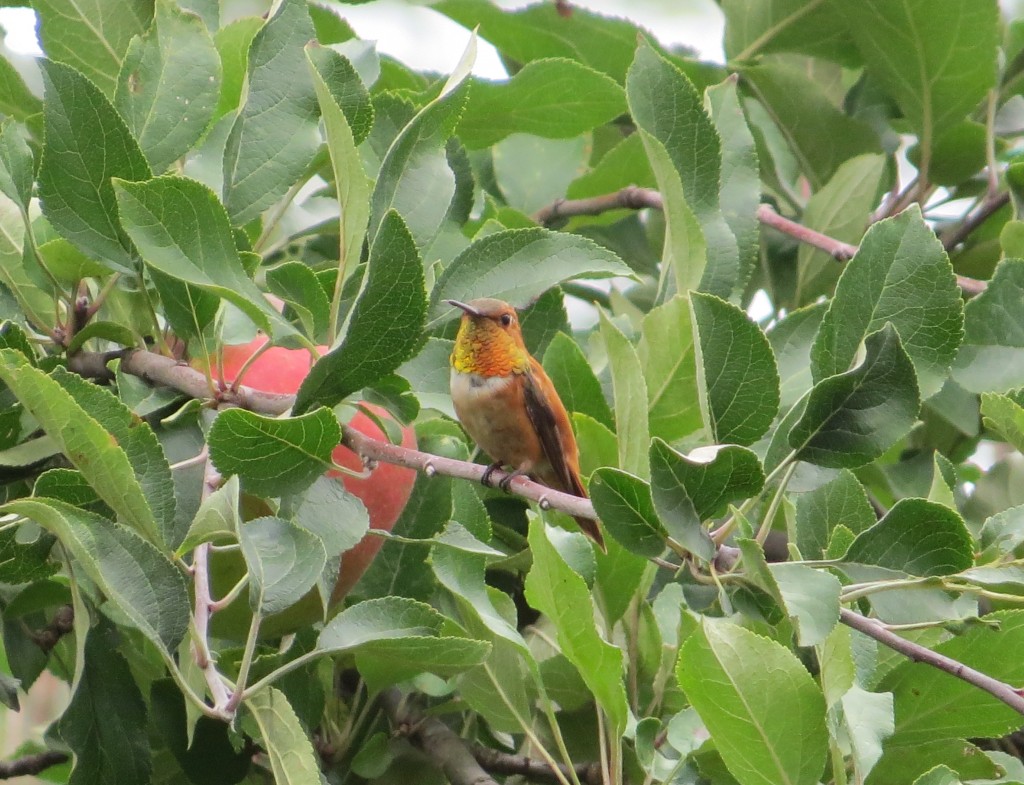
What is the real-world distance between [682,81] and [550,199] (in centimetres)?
120

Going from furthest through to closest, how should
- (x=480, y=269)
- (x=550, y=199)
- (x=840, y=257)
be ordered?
(x=550, y=199) → (x=840, y=257) → (x=480, y=269)

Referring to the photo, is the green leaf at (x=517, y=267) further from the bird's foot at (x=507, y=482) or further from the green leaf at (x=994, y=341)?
the green leaf at (x=994, y=341)

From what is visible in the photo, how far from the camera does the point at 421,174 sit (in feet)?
5.54

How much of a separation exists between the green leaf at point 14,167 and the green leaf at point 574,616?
905 mm

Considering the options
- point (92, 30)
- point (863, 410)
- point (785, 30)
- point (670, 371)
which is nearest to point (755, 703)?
point (863, 410)

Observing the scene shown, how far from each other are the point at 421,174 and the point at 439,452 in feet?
1.65

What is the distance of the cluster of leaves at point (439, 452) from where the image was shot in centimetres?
149

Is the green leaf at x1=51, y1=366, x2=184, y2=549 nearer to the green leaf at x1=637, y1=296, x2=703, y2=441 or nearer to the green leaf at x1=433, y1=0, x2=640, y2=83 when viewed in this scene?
the green leaf at x1=637, y1=296, x2=703, y2=441

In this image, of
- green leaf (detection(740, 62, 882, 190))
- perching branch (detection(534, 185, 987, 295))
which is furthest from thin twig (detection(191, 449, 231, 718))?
green leaf (detection(740, 62, 882, 190))

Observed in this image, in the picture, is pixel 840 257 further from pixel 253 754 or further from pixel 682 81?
pixel 253 754

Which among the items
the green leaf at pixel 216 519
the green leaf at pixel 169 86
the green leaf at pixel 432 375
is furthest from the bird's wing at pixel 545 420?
the green leaf at pixel 216 519

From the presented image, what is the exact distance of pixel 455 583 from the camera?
1725 mm

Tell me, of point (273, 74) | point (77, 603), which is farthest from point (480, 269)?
point (77, 603)

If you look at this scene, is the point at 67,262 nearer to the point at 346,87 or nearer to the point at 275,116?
the point at 275,116
